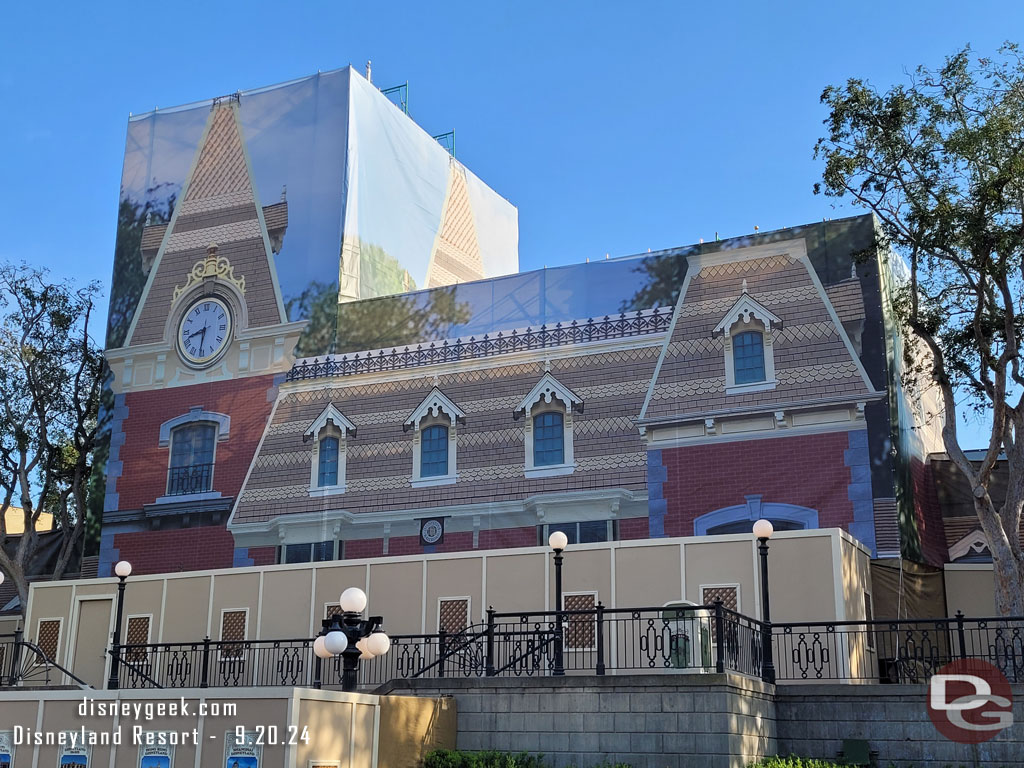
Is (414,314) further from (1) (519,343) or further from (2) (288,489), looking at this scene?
(2) (288,489)

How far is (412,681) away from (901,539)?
1032 centimetres

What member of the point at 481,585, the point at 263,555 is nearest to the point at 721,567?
the point at 481,585

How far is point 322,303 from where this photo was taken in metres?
29.5

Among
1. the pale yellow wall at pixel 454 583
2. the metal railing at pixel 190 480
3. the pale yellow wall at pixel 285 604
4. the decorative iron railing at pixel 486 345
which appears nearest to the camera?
the pale yellow wall at pixel 454 583

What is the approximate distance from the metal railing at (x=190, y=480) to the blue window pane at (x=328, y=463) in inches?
122

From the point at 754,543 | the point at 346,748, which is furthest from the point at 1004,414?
the point at 346,748

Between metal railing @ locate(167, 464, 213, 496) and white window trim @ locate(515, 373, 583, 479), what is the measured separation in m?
8.50

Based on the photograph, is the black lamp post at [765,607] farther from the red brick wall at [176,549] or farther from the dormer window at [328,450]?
the red brick wall at [176,549]

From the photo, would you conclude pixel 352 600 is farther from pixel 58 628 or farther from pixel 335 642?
pixel 58 628

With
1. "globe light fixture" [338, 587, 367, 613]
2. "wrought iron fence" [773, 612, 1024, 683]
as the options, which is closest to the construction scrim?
"globe light fixture" [338, 587, 367, 613]

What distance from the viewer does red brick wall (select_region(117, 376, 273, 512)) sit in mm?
29328

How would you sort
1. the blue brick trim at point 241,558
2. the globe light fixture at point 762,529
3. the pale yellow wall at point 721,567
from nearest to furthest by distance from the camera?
1. the globe light fixture at point 762,529
2. the pale yellow wall at point 721,567
3. the blue brick trim at point 241,558

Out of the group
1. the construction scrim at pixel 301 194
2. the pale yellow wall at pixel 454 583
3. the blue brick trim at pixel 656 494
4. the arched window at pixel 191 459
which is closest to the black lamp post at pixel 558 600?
the pale yellow wall at pixel 454 583

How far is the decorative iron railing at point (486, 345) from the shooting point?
86.0 feet
